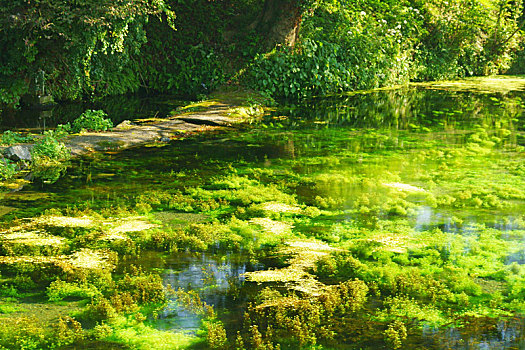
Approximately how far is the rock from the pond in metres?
0.65

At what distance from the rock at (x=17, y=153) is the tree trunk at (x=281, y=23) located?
27.9ft

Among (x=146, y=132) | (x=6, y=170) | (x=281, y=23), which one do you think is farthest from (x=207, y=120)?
(x=281, y=23)

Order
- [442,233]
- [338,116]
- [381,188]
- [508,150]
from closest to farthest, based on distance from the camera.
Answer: [442,233]
[381,188]
[508,150]
[338,116]

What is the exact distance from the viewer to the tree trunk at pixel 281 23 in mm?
14445

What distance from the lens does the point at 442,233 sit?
5.04 meters

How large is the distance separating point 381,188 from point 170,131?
4352 mm

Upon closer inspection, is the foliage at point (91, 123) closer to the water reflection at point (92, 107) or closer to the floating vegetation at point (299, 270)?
the water reflection at point (92, 107)

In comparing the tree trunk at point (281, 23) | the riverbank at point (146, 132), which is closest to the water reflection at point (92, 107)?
the riverbank at point (146, 132)

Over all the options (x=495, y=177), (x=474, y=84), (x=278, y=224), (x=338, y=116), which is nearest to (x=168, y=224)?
(x=278, y=224)

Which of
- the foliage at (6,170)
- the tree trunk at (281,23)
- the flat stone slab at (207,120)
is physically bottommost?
the foliage at (6,170)

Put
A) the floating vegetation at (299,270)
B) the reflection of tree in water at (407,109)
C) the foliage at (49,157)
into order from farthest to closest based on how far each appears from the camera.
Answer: the reflection of tree in water at (407,109)
the foliage at (49,157)
the floating vegetation at (299,270)

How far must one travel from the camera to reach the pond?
11.5 ft

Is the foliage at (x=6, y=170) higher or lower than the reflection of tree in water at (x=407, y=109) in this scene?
lower

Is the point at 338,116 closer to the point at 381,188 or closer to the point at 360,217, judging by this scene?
the point at 381,188
